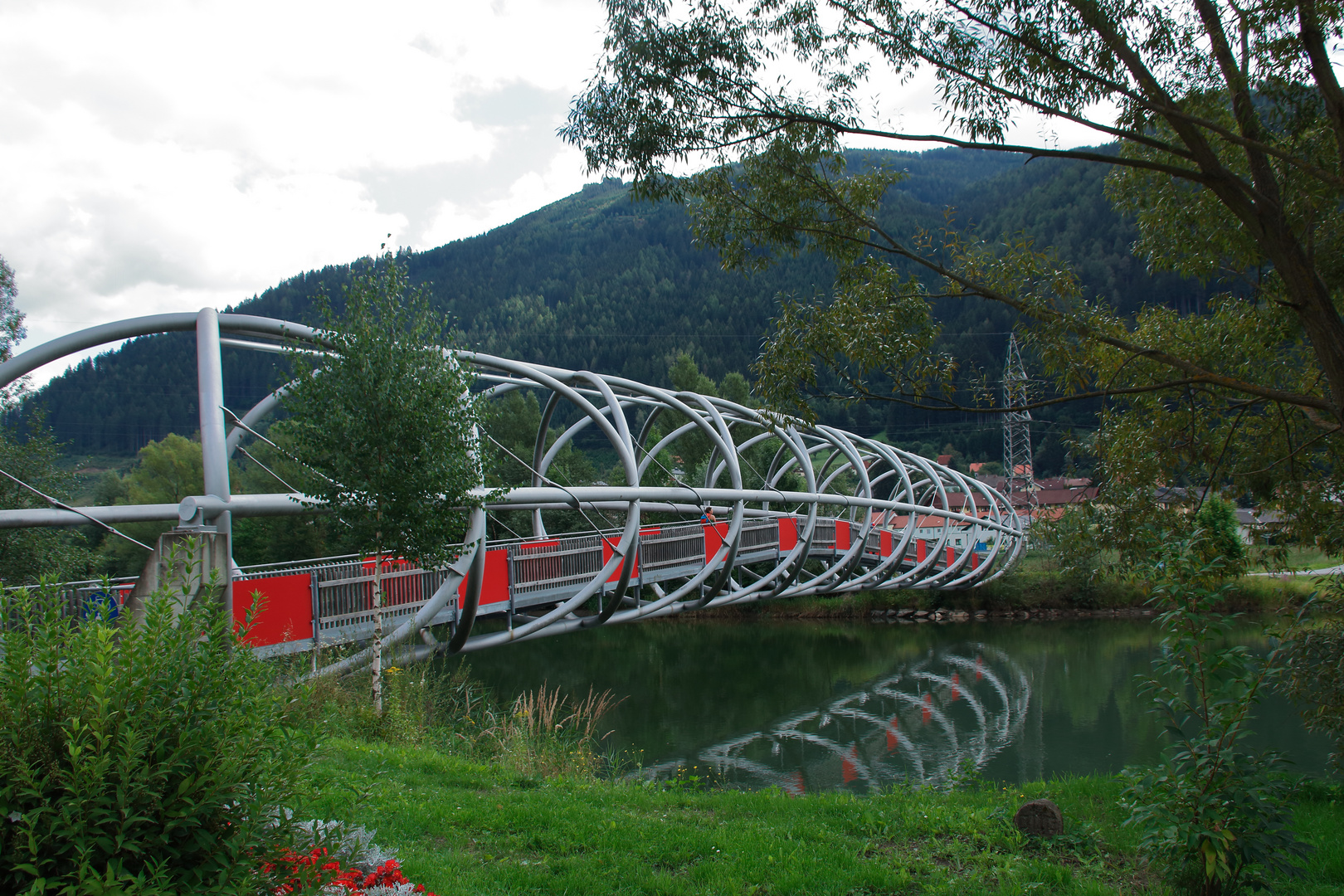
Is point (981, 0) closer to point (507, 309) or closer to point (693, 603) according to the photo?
point (693, 603)

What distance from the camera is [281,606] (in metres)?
8.98

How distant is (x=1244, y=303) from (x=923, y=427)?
81352 millimetres

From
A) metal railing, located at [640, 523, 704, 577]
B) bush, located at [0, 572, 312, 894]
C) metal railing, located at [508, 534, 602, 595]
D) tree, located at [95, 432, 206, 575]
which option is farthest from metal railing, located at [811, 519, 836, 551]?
tree, located at [95, 432, 206, 575]

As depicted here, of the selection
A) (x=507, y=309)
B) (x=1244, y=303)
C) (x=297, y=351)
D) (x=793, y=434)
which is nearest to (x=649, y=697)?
(x=793, y=434)

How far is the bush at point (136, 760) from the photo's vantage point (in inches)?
89.4

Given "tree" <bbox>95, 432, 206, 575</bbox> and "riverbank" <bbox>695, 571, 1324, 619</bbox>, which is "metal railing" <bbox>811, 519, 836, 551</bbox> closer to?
"riverbank" <bbox>695, 571, 1324, 619</bbox>

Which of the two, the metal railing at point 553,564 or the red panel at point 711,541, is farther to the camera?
the red panel at point 711,541

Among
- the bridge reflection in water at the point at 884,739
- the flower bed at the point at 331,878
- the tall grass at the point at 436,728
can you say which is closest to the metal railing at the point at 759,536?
the bridge reflection in water at the point at 884,739

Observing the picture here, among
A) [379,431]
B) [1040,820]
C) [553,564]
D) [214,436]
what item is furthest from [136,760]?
[553,564]

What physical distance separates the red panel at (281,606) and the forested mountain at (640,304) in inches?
1427

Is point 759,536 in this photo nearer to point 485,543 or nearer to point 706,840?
point 485,543

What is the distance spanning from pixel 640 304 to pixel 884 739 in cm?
9492

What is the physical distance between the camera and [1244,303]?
27.9 feet

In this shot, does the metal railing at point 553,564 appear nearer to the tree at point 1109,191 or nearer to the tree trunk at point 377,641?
the tree trunk at point 377,641
